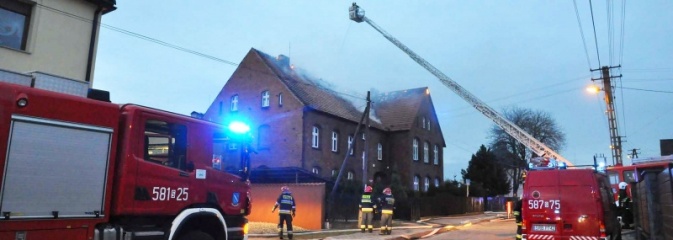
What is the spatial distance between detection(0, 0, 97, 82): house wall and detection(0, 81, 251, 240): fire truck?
7559 mm

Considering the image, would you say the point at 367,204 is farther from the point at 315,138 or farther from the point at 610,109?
the point at 610,109

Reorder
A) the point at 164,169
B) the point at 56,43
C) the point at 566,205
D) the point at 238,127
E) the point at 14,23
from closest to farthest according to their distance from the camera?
1. the point at 164,169
2. the point at 238,127
3. the point at 566,205
4. the point at 14,23
5. the point at 56,43

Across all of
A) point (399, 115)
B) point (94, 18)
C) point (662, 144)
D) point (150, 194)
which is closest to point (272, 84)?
point (399, 115)

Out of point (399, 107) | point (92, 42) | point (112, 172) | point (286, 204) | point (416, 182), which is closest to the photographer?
point (112, 172)

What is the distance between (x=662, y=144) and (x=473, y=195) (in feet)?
51.7

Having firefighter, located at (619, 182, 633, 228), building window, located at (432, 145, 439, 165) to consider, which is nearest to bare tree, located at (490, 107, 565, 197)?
building window, located at (432, 145, 439, 165)

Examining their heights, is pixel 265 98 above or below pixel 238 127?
above

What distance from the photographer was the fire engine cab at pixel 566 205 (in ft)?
36.2

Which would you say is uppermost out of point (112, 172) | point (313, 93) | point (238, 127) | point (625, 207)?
point (313, 93)

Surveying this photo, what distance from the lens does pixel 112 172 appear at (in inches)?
253

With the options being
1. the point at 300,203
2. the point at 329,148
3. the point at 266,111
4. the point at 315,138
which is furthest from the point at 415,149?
the point at 300,203

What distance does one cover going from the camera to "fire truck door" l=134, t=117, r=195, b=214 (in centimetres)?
677

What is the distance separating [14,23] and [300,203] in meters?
12.5

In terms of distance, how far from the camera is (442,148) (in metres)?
49.1
